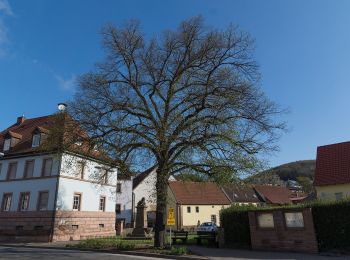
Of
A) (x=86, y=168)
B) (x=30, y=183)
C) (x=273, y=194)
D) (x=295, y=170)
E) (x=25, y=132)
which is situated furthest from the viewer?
(x=295, y=170)

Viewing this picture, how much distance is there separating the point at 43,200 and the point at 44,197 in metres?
0.30

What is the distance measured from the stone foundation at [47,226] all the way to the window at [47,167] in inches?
151

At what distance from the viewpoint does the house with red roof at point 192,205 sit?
58.7m

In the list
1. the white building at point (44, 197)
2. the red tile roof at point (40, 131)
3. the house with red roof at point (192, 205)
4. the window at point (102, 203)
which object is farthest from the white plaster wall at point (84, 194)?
the house with red roof at point (192, 205)

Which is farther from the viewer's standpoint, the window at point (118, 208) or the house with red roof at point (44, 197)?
the window at point (118, 208)

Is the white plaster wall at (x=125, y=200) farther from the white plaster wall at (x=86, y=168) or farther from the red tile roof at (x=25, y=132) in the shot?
the red tile roof at (x=25, y=132)

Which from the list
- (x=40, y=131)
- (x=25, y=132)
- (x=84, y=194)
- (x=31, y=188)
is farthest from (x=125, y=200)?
(x=40, y=131)

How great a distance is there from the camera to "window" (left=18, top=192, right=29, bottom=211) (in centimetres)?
3588

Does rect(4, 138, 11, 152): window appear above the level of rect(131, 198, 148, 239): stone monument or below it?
above

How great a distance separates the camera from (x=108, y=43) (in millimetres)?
23984

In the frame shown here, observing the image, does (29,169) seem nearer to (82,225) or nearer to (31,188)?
(31,188)

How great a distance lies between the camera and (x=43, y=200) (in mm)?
34875

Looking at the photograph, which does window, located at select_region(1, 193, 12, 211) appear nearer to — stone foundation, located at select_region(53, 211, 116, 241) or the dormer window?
the dormer window

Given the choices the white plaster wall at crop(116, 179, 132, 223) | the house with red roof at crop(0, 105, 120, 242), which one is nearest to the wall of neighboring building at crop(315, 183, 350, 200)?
the house with red roof at crop(0, 105, 120, 242)
